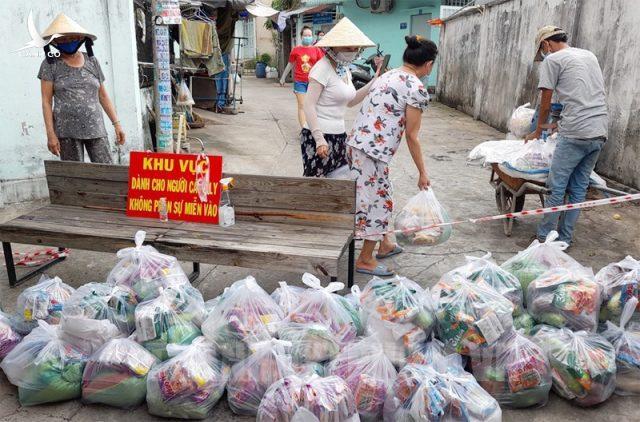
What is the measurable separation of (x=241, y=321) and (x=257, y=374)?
0.27m

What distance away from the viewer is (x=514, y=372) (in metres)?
2.44

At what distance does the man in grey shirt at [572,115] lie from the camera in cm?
410

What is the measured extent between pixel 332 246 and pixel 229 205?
890 mm

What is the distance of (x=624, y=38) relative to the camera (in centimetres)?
623

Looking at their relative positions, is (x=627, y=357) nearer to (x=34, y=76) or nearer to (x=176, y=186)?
(x=176, y=186)

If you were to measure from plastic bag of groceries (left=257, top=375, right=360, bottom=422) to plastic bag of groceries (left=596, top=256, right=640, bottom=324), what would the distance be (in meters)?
1.51

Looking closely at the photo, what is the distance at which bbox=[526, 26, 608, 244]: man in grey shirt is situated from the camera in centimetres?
410

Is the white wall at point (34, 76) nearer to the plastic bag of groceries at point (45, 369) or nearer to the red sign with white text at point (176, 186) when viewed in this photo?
the red sign with white text at point (176, 186)

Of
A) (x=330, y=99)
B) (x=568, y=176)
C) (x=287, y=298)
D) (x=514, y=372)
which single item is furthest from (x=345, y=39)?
(x=514, y=372)

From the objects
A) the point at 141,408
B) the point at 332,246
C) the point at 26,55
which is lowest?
the point at 141,408

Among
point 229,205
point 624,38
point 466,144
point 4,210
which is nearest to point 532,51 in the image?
point 466,144

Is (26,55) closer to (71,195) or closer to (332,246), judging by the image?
(71,195)

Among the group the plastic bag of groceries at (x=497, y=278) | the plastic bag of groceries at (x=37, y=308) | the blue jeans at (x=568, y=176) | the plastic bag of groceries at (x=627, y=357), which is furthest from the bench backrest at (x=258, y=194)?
the blue jeans at (x=568, y=176)

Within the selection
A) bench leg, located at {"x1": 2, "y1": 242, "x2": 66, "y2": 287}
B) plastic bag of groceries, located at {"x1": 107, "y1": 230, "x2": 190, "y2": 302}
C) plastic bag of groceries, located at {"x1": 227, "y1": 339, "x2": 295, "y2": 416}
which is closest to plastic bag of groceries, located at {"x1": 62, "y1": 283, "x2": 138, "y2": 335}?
plastic bag of groceries, located at {"x1": 107, "y1": 230, "x2": 190, "y2": 302}
